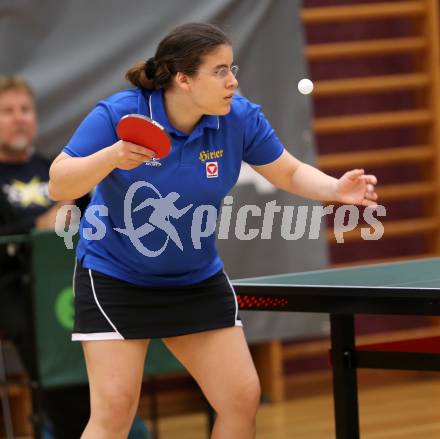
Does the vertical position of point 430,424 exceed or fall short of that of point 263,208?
it falls short

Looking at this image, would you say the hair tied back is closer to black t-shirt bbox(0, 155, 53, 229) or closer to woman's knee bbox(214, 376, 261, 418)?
woman's knee bbox(214, 376, 261, 418)

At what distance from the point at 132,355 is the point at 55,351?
1.19m

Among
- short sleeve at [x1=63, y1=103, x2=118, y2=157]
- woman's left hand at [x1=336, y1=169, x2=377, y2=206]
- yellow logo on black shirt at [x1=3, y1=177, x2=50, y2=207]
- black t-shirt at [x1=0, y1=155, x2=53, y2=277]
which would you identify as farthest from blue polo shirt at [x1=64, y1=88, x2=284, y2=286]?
yellow logo on black shirt at [x1=3, y1=177, x2=50, y2=207]

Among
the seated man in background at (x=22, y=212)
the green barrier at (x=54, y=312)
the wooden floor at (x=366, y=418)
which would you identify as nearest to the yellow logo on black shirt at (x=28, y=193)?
the seated man in background at (x=22, y=212)

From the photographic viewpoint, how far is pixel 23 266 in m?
3.56

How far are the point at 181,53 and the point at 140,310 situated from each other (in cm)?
64

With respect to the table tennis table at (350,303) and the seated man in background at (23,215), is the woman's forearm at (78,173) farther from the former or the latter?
the seated man in background at (23,215)

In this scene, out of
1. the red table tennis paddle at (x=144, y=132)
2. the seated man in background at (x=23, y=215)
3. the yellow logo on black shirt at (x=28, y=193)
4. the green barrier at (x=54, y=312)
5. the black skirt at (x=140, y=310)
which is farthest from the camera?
the yellow logo on black shirt at (x=28, y=193)

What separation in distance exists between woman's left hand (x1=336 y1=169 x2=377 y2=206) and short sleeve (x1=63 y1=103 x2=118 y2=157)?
58 centimetres

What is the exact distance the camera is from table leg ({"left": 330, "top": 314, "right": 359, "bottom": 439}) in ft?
8.56

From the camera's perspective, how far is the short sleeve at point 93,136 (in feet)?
7.61

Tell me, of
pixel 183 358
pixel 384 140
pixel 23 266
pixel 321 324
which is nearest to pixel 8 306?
pixel 23 266

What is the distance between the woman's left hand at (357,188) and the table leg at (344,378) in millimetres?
378

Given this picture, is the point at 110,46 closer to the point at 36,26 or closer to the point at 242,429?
the point at 36,26
